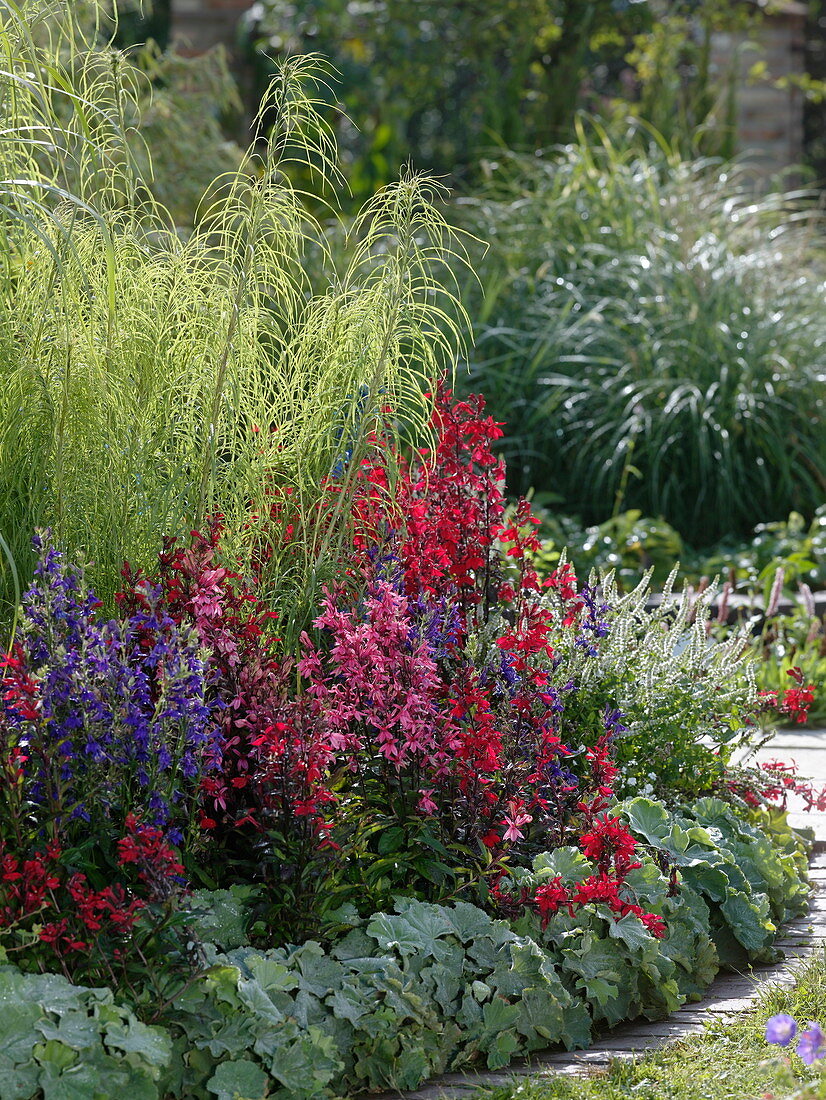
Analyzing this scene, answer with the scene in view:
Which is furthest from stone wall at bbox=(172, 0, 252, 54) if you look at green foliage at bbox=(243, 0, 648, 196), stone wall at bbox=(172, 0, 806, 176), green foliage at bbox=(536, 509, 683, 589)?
green foliage at bbox=(536, 509, 683, 589)

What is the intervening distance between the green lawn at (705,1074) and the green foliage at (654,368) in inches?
150

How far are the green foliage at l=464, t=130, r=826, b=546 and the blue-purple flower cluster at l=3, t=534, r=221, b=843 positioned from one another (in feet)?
13.3

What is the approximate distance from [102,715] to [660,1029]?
1269 millimetres

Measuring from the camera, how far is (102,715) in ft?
7.35

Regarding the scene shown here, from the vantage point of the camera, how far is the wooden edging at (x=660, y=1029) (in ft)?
7.73

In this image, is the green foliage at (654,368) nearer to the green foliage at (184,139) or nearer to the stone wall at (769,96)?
the green foliage at (184,139)

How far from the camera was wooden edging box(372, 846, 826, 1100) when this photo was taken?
236 centimetres

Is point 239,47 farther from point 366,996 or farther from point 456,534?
point 366,996

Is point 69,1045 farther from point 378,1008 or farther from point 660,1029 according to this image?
point 660,1029

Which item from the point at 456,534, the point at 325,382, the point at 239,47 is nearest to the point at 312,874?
the point at 456,534

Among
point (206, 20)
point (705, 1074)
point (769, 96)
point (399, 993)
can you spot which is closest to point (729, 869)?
point (705, 1074)

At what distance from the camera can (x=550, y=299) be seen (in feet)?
23.3

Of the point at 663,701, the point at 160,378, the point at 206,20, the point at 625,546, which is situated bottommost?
the point at 663,701

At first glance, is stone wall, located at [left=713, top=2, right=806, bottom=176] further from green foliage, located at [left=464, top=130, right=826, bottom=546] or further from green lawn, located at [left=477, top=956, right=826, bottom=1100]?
green lawn, located at [left=477, top=956, right=826, bottom=1100]
